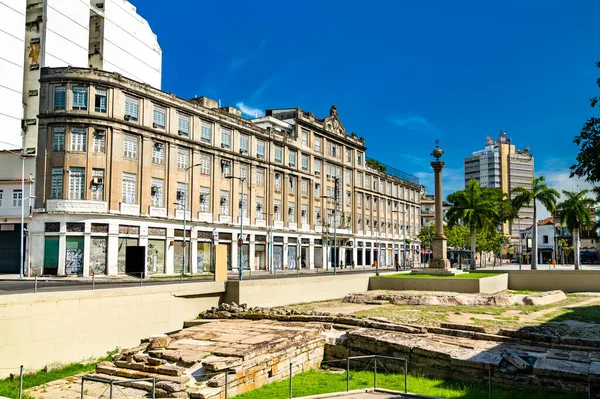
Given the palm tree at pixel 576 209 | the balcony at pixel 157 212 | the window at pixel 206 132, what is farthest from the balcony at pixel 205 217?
the palm tree at pixel 576 209

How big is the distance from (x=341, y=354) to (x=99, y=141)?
1241 inches

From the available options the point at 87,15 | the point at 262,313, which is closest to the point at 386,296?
the point at 262,313

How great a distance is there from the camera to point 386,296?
34.0 metres

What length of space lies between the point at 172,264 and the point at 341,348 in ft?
101

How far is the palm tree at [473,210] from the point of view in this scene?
198 feet

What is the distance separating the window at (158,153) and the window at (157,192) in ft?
5.71

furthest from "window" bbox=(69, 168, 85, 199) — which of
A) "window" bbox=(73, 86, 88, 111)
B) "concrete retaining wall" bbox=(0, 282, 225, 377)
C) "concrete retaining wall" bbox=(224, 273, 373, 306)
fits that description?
"concrete retaining wall" bbox=(0, 282, 225, 377)

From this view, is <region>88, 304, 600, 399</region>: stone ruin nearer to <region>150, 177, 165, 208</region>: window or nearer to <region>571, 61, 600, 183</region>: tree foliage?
<region>571, 61, 600, 183</region>: tree foliage

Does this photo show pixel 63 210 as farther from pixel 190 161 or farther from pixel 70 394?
pixel 70 394

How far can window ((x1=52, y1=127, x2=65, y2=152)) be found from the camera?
140 ft

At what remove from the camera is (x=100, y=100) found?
4381 cm

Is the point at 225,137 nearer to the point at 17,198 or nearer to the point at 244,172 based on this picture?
the point at 244,172

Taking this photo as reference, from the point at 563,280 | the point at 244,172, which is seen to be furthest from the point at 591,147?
the point at 244,172

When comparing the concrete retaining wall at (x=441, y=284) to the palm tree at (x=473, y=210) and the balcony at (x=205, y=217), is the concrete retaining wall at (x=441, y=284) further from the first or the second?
the palm tree at (x=473, y=210)
